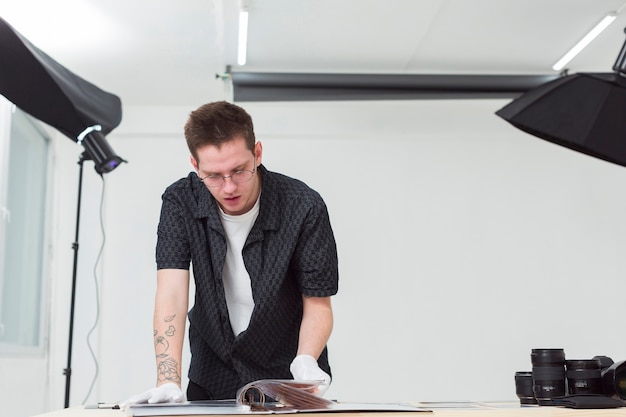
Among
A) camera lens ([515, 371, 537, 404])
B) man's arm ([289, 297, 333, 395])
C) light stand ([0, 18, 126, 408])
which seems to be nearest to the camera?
camera lens ([515, 371, 537, 404])

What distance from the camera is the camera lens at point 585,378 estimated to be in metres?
1.41

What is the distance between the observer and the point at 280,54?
4113mm

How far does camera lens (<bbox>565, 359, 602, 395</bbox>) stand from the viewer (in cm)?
141

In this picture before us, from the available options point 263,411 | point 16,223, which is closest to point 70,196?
point 16,223

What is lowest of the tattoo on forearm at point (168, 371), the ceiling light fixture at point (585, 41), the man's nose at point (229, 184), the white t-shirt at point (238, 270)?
the tattoo on forearm at point (168, 371)

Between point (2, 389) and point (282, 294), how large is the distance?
222 cm

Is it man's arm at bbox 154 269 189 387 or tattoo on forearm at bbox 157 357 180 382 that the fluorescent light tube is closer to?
man's arm at bbox 154 269 189 387

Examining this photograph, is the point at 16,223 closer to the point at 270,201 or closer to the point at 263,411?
the point at 270,201

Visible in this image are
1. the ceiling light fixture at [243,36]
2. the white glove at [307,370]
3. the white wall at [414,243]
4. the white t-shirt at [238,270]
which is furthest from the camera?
the white wall at [414,243]

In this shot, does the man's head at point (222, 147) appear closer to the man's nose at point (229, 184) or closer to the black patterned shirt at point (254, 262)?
the man's nose at point (229, 184)

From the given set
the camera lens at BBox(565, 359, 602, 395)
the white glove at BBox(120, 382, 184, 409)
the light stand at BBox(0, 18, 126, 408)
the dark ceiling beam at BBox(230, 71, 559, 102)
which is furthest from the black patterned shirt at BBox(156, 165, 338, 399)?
the dark ceiling beam at BBox(230, 71, 559, 102)

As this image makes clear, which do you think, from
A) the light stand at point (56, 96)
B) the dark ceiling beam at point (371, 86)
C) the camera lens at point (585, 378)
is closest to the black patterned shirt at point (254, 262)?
the camera lens at point (585, 378)

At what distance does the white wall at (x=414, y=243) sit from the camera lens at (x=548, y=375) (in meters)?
3.03

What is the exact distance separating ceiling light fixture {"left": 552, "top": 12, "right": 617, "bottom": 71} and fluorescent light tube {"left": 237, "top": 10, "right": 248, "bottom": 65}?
1751 millimetres
